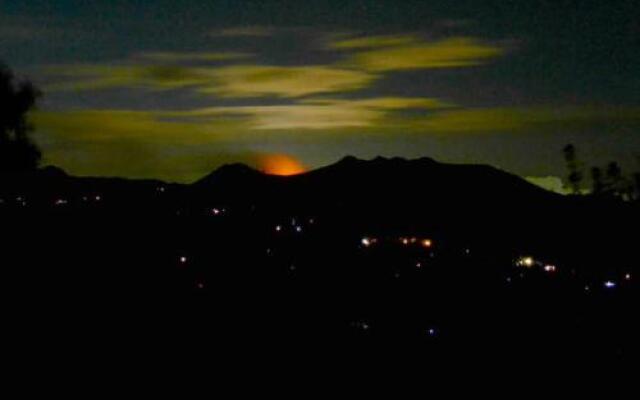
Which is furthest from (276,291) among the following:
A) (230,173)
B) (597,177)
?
(597,177)

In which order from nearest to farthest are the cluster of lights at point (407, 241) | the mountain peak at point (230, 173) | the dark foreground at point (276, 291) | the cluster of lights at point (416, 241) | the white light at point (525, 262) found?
the dark foreground at point (276, 291), the white light at point (525, 262), the cluster of lights at point (407, 241), the cluster of lights at point (416, 241), the mountain peak at point (230, 173)

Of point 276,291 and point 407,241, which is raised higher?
point 407,241

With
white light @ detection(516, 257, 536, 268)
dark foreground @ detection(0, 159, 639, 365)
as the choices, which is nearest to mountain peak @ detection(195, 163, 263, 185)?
dark foreground @ detection(0, 159, 639, 365)

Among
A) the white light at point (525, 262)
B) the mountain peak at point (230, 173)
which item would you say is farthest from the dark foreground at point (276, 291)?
the mountain peak at point (230, 173)

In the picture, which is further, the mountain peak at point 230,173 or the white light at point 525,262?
the mountain peak at point 230,173

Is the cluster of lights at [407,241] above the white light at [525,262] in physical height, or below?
above

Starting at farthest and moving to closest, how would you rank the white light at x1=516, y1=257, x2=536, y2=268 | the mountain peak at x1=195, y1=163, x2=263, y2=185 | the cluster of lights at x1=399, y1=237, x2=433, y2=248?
the mountain peak at x1=195, y1=163, x2=263, y2=185 < the cluster of lights at x1=399, y1=237, x2=433, y2=248 < the white light at x1=516, y1=257, x2=536, y2=268

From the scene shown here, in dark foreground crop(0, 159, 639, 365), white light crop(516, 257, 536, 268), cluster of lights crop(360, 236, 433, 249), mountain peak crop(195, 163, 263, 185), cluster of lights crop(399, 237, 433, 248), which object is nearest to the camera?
dark foreground crop(0, 159, 639, 365)

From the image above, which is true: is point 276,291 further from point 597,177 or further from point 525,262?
point 597,177

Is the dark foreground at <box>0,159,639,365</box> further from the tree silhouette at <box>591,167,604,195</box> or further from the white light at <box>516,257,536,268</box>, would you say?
the tree silhouette at <box>591,167,604,195</box>

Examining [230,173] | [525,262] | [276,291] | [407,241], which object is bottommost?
[276,291]

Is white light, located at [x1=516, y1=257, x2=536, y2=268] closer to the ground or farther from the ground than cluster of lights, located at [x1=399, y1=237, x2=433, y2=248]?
closer to the ground

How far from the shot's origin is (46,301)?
19625 millimetres

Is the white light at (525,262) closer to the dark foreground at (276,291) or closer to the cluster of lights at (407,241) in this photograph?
the dark foreground at (276,291)
